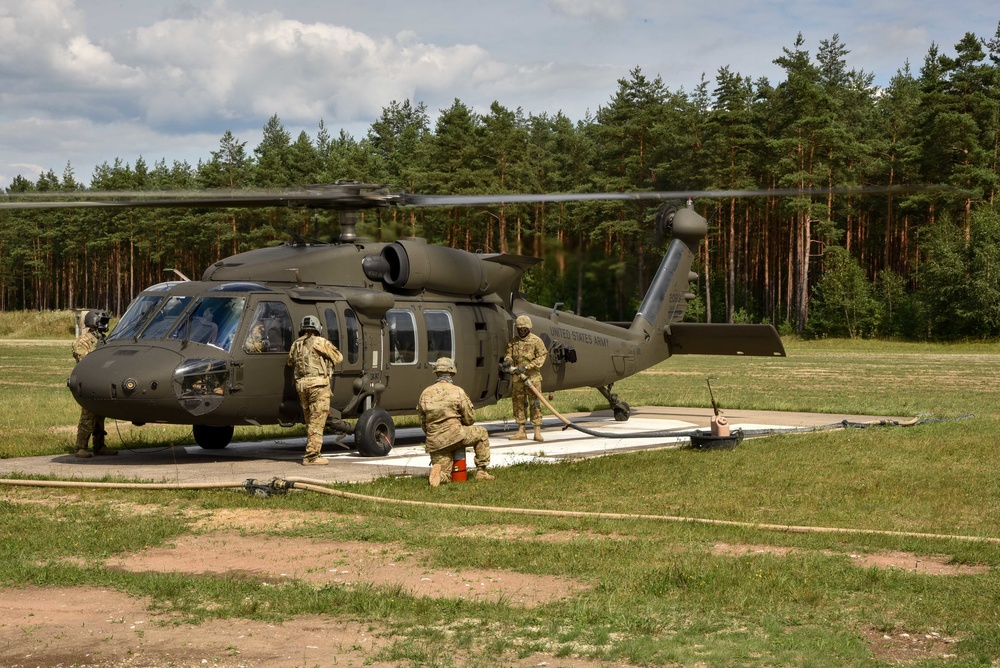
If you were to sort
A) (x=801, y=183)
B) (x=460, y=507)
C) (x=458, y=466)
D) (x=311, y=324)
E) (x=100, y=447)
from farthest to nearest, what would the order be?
(x=801, y=183), (x=100, y=447), (x=311, y=324), (x=458, y=466), (x=460, y=507)

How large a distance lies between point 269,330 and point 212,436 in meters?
2.56

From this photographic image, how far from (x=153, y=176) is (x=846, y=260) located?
82.9m

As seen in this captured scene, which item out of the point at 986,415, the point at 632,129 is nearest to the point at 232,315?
the point at 986,415

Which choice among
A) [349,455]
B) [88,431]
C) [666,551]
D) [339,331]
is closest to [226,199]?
[339,331]

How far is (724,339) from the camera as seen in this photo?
19844 millimetres

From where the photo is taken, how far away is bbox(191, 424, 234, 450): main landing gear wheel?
16531mm

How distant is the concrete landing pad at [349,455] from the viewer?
13.9 metres

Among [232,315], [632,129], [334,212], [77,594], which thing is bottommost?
A: [77,594]

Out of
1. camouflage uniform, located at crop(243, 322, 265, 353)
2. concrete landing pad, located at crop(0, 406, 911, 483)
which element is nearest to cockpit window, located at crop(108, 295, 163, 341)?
camouflage uniform, located at crop(243, 322, 265, 353)

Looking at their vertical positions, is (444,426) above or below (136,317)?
below

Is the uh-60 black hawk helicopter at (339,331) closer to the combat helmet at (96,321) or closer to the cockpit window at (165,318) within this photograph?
the cockpit window at (165,318)

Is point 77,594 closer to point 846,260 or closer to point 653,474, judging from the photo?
point 653,474

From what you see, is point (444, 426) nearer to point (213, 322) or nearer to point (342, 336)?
point (342, 336)

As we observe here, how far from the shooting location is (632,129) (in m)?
65.5
